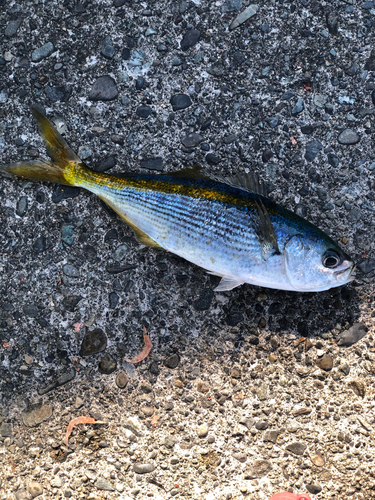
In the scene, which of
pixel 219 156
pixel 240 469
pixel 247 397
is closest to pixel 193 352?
pixel 247 397

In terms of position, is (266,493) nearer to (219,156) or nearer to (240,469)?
(240,469)

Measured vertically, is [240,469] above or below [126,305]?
below

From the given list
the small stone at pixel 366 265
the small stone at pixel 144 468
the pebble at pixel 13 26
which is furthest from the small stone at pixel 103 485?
the pebble at pixel 13 26

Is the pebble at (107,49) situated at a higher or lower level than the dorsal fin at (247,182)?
higher

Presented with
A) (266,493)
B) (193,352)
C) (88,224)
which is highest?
(88,224)

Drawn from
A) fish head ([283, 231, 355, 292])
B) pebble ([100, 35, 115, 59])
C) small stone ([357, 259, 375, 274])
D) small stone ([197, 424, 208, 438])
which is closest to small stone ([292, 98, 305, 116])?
fish head ([283, 231, 355, 292])

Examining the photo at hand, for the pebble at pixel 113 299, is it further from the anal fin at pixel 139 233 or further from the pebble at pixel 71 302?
the anal fin at pixel 139 233

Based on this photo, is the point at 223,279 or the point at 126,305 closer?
the point at 223,279
